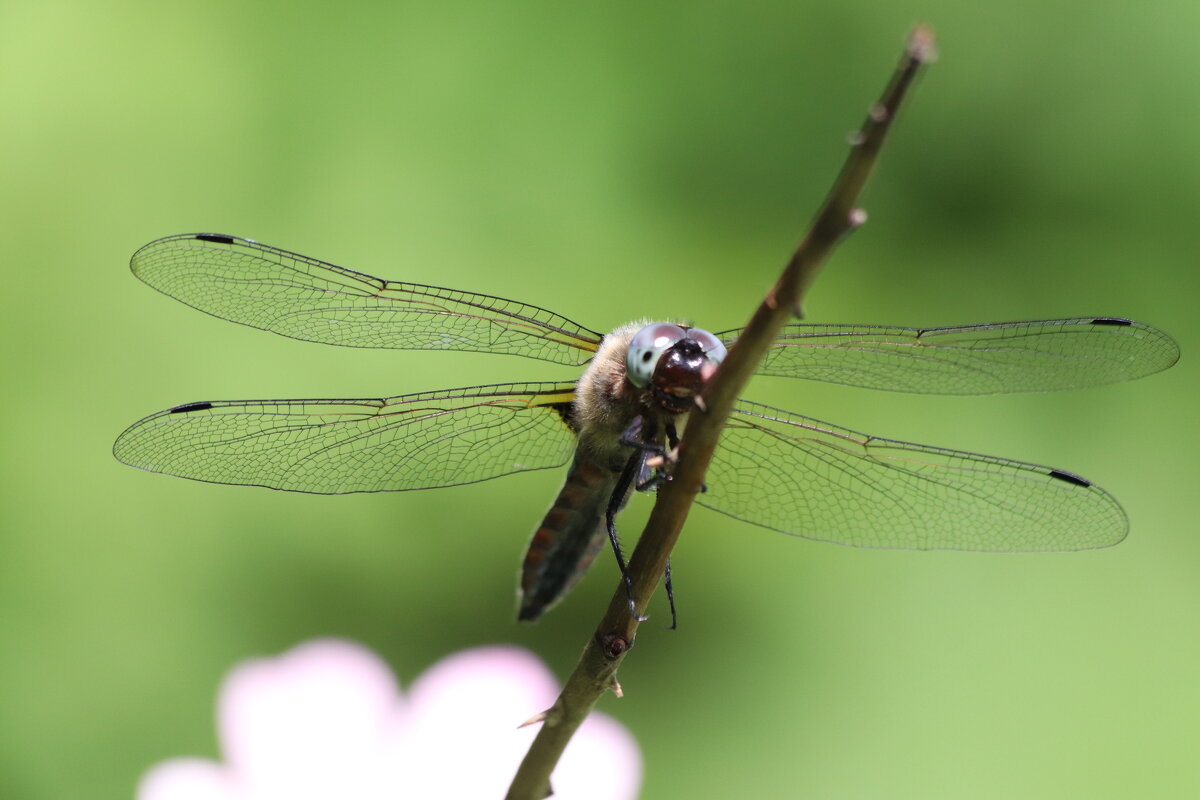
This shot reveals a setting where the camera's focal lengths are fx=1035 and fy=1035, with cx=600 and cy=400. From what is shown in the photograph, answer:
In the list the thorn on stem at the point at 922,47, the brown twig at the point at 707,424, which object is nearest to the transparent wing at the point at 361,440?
the brown twig at the point at 707,424

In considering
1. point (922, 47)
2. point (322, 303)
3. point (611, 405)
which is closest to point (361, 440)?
point (322, 303)

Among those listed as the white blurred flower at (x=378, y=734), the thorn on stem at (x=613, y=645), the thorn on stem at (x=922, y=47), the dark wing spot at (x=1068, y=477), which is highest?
the dark wing spot at (x=1068, y=477)

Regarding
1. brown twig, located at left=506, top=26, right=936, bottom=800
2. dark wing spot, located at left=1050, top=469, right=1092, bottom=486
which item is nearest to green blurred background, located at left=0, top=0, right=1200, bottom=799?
dark wing spot, located at left=1050, top=469, right=1092, bottom=486

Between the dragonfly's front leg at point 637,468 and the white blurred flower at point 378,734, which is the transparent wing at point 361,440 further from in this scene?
the white blurred flower at point 378,734

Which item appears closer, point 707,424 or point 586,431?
point 707,424

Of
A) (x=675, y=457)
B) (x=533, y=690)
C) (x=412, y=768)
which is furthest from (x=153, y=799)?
(x=675, y=457)

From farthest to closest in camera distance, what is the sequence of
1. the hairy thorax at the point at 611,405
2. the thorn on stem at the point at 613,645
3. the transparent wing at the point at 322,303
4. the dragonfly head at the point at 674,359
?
the transparent wing at the point at 322,303 → the hairy thorax at the point at 611,405 → the dragonfly head at the point at 674,359 → the thorn on stem at the point at 613,645

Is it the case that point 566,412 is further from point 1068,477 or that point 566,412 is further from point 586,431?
point 1068,477
